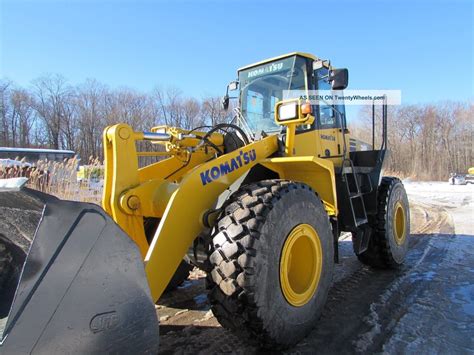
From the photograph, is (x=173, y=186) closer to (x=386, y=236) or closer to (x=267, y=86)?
(x=267, y=86)

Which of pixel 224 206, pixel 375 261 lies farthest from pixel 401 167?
pixel 224 206

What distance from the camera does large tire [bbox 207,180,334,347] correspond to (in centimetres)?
239

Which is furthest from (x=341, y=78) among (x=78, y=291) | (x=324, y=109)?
(x=78, y=291)

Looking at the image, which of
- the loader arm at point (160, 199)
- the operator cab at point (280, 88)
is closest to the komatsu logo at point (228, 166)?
the loader arm at point (160, 199)

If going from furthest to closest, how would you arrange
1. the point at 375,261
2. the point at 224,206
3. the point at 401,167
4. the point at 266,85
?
the point at 401,167
the point at 375,261
the point at 266,85
the point at 224,206

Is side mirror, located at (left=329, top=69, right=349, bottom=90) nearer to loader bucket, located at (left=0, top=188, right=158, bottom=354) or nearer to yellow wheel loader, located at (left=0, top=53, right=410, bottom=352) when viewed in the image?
yellow wheel loader, located at (left=0, top=53, right=410, bottom=352)

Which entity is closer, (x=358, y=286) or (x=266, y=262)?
(x=266, y=262)

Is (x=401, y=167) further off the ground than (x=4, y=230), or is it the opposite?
(x=4, y=230)

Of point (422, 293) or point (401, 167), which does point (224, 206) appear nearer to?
point (422, 293)

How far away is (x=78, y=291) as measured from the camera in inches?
62.6

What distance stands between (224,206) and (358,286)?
250 cm

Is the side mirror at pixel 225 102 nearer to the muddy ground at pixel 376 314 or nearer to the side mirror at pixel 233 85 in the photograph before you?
the side mirror at pixel 233 85

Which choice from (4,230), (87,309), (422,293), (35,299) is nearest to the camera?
(35,299)

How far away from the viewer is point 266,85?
Result: 15.1 ft
